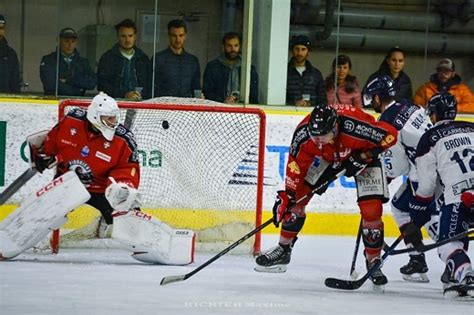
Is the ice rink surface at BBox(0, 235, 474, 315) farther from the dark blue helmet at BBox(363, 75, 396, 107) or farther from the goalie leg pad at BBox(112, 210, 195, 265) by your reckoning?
the dark blue helmet at BBox(363, 75, 396, 107)

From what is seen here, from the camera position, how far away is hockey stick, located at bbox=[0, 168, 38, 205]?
23.3 ft

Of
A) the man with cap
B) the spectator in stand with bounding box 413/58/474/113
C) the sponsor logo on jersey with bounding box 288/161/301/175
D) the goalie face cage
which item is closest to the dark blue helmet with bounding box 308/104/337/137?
the sponsor logo on jersey with bounding box 288/161/301/175

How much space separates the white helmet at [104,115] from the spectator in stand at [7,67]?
69.0 inches

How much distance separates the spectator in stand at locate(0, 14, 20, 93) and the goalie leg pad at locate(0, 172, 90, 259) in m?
1.89

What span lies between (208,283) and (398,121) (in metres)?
1.40

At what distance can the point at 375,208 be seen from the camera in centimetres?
627

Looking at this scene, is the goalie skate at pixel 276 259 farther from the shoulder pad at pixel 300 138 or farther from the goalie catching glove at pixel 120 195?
the goalie catching glove at pixel 120 195

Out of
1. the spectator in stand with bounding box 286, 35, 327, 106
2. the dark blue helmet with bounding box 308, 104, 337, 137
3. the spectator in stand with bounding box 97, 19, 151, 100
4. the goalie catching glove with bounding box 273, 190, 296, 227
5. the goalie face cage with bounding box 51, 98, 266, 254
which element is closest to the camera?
the dark blue helmet with bounding box 308, 104, 337, 137

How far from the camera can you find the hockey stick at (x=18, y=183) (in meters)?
7.10

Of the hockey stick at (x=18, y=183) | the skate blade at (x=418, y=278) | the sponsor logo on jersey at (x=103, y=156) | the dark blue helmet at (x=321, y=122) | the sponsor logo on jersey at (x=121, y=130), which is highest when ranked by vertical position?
the dark blue helmet at (x=321, y=122)

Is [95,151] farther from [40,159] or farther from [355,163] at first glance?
[355,163]

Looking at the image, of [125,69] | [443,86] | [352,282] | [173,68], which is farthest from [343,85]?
[352,282]

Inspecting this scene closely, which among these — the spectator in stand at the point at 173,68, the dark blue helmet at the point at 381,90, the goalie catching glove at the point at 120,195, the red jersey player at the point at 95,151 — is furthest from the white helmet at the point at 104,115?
the spectator in stand at the point at 173,68

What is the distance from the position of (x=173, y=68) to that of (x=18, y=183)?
1913 millimetres
